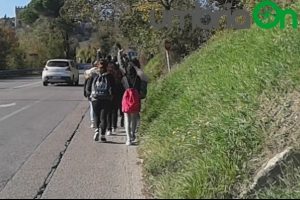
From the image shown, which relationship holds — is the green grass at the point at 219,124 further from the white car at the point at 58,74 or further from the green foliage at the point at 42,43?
the green foliage at the point at 42,43

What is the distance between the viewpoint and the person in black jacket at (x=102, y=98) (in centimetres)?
1120

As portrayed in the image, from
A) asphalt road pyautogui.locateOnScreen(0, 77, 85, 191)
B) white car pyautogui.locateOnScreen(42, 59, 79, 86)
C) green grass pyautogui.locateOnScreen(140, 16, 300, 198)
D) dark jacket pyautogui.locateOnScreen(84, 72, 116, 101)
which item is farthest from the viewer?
white car pyautogui.locateOnScreen(42, 59, 79, 86)

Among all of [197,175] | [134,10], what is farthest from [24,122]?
[134,10]

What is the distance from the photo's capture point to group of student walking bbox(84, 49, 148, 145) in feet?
35.3

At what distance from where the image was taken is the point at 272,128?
6.91 meters

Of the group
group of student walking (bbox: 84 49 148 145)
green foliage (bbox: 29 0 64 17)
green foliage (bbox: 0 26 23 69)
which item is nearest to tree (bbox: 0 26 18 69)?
green foliage (bbox: 0 26 23 69)

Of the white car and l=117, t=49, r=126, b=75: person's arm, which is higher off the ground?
l=117, t=49, r=126, b=75: person's arm

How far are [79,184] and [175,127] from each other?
2.04m

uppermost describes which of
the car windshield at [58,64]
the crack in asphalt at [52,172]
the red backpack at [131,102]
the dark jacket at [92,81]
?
the dark jacket at [92,81]

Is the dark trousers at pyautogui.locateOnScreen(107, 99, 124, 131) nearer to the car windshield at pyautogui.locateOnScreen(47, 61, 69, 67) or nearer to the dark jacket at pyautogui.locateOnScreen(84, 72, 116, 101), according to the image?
the dark jacket at pyautogui.locateOnScreen(84, 72, 116, 101)

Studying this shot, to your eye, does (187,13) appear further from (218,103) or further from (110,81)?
(218,103)

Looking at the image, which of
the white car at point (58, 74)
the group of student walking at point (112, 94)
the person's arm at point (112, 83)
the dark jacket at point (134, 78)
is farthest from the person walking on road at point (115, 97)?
the white car at point (58, 74)

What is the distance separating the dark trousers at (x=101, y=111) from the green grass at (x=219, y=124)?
78cm

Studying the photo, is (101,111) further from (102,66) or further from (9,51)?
(9,51)
